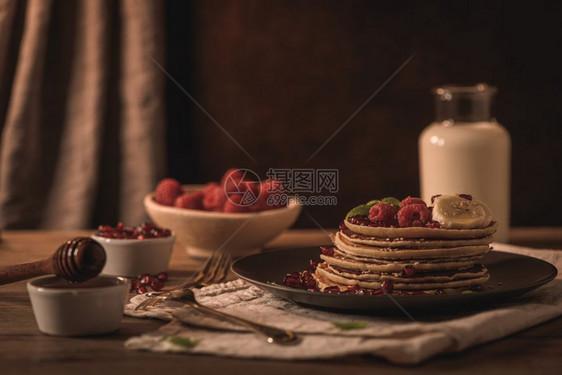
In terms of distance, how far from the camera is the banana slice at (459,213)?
1236 millimetres

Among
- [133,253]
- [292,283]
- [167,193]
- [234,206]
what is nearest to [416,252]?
[292,283]

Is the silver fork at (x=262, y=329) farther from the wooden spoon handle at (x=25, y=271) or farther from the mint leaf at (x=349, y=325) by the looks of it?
the wooden spoon handle at (x=25, y=271)

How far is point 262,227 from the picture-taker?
1.86m

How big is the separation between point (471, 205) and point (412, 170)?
1.93m

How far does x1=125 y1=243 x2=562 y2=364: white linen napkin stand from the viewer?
0.97 m

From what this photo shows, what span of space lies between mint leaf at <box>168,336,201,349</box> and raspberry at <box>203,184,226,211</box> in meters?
0.87

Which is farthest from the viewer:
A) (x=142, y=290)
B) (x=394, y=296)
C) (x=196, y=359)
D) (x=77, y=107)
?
(x=77, y=107)

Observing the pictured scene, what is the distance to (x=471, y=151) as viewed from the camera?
2039 mm

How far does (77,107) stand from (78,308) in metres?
2.08

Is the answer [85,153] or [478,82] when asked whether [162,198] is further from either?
[478,82]

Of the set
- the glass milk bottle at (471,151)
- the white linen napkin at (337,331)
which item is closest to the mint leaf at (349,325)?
the white linen napkin at (337,331)

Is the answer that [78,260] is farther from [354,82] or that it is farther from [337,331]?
[354,82]

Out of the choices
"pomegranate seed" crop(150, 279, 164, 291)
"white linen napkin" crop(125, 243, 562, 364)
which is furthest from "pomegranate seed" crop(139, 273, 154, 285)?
"white linen napkin" crop(125, 243, 562, 364)

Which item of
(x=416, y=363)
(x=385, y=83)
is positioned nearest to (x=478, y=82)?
(x=385, y=83)
